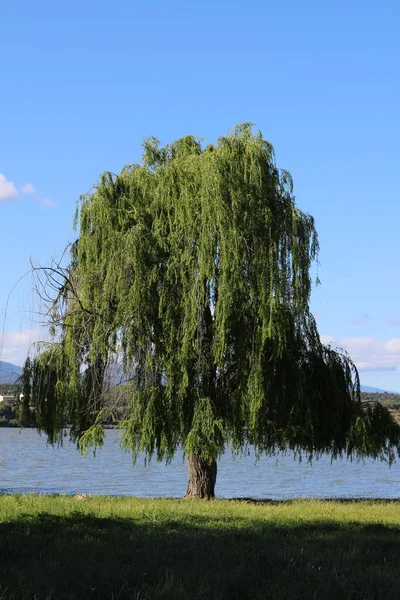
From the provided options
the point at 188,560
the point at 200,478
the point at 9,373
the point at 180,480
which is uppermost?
the point at 9,373

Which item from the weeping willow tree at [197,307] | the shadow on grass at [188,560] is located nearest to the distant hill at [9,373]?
the weeping willow tree at [197,307]

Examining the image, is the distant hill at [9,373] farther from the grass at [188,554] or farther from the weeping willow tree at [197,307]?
the grass at [188,554]

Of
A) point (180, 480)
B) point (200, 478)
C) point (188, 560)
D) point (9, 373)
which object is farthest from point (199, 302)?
point (180, 480)

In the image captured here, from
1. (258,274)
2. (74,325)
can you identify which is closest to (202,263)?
(258,274)

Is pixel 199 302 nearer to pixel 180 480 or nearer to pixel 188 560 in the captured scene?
pixel 188 560

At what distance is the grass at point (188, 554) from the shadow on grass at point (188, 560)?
0.01 meters

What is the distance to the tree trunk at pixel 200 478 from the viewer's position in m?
20.6

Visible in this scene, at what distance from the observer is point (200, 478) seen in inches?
815

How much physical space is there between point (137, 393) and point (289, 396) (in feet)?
12.9

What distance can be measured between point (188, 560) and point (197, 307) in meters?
10.0

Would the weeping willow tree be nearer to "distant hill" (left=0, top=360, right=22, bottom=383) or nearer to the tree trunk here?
the tree trunk

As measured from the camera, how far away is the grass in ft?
26.2

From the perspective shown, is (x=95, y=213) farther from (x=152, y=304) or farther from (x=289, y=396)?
(x=289, y=396)

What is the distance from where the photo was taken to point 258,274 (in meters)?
19.6
